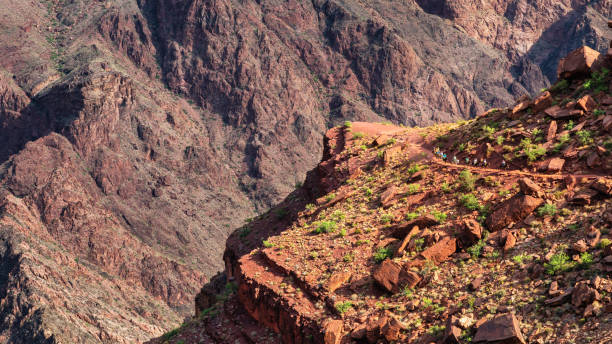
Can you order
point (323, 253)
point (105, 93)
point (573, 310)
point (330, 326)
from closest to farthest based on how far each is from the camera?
point (573, 310) → point (330, 326) → point (323, 253) → point (105, 93)

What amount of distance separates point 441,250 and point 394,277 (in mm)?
1942

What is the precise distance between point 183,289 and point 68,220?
32189mm

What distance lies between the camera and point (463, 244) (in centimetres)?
2364

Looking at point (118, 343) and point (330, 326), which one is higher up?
point (330, 326)

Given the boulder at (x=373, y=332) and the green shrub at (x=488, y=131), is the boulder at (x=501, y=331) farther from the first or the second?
the green shrub at (x=488, y=131)

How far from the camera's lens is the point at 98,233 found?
158250mm

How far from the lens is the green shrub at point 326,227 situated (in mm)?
28938

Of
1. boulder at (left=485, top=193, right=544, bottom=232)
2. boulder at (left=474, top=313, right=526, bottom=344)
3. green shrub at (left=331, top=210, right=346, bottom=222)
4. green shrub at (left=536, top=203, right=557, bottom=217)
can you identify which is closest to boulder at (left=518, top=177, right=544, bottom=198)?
boulder at (left=485, top=193, right=544, bottom=232)

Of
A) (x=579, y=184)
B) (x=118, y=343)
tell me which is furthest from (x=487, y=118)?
(x=118, y=343)

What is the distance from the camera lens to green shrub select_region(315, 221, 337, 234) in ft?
94.9

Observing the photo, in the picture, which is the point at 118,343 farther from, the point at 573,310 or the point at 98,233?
the point at 573,310

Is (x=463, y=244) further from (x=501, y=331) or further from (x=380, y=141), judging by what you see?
(x=380, y=141)

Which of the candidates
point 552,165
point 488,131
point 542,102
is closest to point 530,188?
point 552,165

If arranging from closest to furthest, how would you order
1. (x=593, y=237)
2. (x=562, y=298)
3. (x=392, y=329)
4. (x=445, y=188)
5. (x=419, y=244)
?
(x=562, y=298) < (x=593, y=237) < (x=392, y=329) < (x=419, y=244) < (x=445, y=188)
